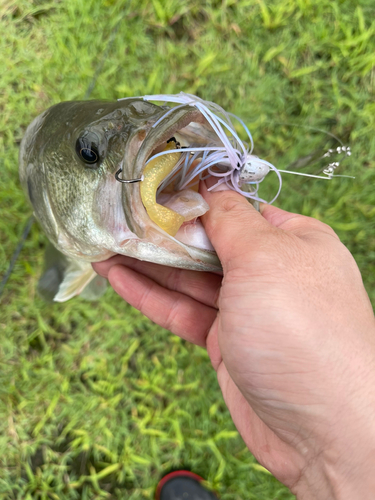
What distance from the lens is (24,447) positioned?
246 centimetres

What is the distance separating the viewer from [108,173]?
121 cm

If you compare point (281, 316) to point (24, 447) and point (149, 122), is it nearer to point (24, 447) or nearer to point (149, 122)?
point (149, 122)

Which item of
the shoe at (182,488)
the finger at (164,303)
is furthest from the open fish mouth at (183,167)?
the shoe at (182,488)

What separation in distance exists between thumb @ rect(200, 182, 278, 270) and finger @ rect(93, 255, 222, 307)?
21.7 inches

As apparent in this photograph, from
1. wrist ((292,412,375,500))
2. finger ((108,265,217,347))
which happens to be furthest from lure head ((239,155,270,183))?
wrist ((292,412,375,500))

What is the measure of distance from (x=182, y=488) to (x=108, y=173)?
2.28m

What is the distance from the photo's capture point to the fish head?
1136mm

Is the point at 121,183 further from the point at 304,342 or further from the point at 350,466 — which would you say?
the point at 350,466

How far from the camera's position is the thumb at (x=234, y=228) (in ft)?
3.67

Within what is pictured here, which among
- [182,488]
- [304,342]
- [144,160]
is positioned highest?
[144,160]

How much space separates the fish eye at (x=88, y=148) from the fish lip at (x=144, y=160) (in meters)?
0.18

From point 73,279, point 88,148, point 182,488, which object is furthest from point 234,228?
point 182,488

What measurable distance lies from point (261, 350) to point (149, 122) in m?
0.84

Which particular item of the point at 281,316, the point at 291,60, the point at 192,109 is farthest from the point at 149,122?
the point at 291,60
